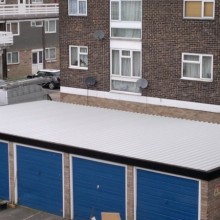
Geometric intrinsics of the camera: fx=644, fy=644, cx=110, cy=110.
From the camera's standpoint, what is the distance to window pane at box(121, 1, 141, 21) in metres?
26.2

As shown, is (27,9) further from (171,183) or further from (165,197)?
(171,183)

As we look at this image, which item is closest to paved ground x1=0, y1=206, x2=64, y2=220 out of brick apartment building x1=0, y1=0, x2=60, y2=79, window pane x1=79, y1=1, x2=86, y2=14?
window pane x1=79, y1=1, x2=86, y2=14

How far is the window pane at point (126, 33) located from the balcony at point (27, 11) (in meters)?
24.2

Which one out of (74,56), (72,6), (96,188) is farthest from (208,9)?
(96,188)

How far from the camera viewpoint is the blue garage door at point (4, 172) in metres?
21.4

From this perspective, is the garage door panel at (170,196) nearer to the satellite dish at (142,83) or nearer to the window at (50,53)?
the satellite dish at (142,83)

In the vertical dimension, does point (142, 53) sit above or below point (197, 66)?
above

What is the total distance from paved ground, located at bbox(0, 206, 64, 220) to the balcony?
3095 centimetres

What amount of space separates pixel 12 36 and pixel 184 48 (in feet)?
87.8

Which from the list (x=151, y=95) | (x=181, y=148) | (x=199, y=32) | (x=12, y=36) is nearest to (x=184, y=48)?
(x=199, y=32)

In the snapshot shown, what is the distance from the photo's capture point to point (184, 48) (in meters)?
24.9

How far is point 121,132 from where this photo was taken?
20.6 meters

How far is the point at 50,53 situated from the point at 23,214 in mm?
35468

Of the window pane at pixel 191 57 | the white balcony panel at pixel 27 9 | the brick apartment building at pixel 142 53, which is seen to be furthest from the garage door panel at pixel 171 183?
the white balcony panel at pixel 27 9
